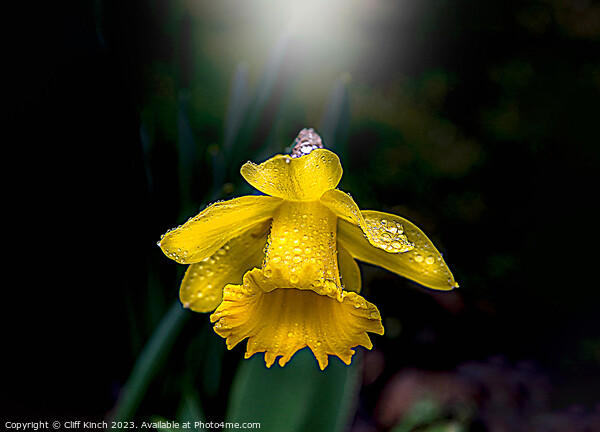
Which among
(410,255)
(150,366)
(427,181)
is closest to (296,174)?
(410,255)

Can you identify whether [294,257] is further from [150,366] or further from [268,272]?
[150,366]

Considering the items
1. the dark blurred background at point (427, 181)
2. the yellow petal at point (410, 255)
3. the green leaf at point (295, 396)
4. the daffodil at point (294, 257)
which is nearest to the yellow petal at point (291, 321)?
the daffodil at point (294, 257)

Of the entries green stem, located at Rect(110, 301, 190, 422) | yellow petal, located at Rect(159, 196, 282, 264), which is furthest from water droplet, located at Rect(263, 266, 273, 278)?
green stem, located at Rect(110, 301, 190, 422)

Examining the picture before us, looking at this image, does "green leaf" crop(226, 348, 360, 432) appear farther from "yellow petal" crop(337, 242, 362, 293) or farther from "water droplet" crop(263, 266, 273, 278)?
"water droplet" crop(263, 266, 273, 278)

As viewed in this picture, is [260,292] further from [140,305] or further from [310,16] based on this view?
[310,16]

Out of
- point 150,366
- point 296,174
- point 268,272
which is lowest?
point 150,366
